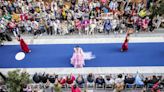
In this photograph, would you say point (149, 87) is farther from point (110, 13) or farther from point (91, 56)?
point (110, 13)

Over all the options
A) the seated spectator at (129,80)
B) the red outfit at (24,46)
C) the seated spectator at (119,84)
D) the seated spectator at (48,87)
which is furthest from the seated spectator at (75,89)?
the red outfit at (24,46)

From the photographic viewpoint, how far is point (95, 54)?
16.5 m

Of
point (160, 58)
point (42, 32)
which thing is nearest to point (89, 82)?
point (160, 58)

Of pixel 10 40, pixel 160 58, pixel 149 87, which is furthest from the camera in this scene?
pixel 10 40

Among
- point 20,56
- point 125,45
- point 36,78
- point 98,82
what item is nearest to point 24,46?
point 20,56

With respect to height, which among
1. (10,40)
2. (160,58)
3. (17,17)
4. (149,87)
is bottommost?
(149,87)

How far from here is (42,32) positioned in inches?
728

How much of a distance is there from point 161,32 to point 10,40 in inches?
364

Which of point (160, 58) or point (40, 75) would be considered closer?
point (40, 75)

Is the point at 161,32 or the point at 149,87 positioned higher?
the point at 161,32

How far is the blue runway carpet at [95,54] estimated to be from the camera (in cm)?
1584

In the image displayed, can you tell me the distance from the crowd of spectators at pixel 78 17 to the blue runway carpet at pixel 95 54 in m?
1.33

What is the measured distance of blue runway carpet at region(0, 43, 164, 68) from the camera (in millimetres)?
15844

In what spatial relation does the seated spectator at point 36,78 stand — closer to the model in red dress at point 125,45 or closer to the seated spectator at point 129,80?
the seated spectator at point 129,80
